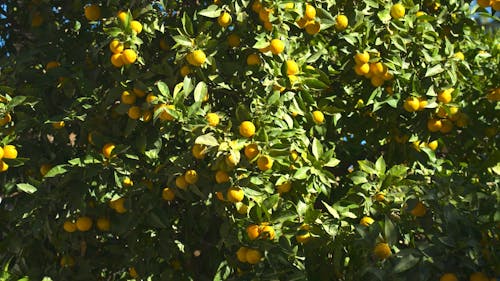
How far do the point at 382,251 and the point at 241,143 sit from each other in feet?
1.71

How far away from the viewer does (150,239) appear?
2.73 metres

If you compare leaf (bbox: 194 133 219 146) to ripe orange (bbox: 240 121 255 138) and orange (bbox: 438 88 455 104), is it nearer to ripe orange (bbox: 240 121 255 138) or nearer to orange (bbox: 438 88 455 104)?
ripe orange (bbox: 240 121 255 138)

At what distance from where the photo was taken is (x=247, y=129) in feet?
7.65

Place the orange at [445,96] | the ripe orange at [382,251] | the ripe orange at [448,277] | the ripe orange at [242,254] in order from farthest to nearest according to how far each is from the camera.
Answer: the orange at [445,96] < the ripe orange at [242,254] < the ripe orange at [382,251] < the ripe orange at [448,277]

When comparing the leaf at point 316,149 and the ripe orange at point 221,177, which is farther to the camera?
the leaf at point 316,149

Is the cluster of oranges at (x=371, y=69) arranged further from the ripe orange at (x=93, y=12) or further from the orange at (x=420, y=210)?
the ripe orange at (x=93, y=12)

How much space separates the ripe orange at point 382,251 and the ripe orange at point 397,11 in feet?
3.54

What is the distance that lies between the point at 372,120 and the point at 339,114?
0.68 ft

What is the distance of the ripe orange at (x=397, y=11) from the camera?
2.90m

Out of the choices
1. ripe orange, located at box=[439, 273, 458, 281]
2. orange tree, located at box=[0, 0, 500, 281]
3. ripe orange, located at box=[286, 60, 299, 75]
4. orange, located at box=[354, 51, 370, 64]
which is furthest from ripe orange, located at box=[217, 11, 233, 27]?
ripe orange, located at box=[439, 273, 458, 281]

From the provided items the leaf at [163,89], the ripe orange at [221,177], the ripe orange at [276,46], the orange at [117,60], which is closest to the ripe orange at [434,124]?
the ripe orange at [276,46]

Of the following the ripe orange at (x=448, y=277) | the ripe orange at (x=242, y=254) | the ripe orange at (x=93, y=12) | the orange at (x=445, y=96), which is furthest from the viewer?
the orange at (x=445, y=96)

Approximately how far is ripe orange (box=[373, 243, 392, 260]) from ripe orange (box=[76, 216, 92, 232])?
0.98 meters

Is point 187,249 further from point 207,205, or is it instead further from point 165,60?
point 165,60
